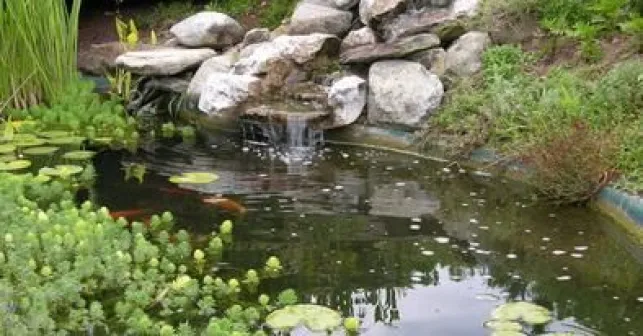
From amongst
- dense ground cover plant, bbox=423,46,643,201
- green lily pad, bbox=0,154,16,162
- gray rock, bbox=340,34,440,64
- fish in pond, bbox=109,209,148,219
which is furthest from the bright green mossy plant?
gray rock, bbox=340,34,440,64

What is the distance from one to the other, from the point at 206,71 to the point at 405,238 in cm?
378

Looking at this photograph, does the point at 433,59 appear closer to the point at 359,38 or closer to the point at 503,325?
the point at 359,38

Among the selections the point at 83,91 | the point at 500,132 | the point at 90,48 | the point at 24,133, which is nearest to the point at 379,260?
the point at 500,132

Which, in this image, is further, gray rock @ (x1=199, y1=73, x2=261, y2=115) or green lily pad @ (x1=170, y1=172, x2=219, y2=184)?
gray rock @ (x1=199, y1=73, x2=261, y2=115)

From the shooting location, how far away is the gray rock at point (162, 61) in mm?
8875

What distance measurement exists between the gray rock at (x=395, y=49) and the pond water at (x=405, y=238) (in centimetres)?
87

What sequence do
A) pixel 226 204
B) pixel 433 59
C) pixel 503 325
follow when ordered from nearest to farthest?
pixel 503 325
pixel 226 204
pixel 433 59

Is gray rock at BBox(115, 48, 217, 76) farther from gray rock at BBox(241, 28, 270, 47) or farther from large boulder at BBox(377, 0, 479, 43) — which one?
large boulder at BBox(377, 0, 479, 43)

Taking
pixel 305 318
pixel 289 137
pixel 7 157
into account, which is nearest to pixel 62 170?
pixel 7 157

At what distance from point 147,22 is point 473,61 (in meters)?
5.18

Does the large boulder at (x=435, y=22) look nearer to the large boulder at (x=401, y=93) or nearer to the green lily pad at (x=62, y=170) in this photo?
the large boulder at (x=401, y=93)

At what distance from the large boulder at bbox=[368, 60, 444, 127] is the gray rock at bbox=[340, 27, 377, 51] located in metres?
0.49

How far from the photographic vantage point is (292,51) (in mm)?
8188

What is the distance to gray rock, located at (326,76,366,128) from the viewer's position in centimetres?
761
